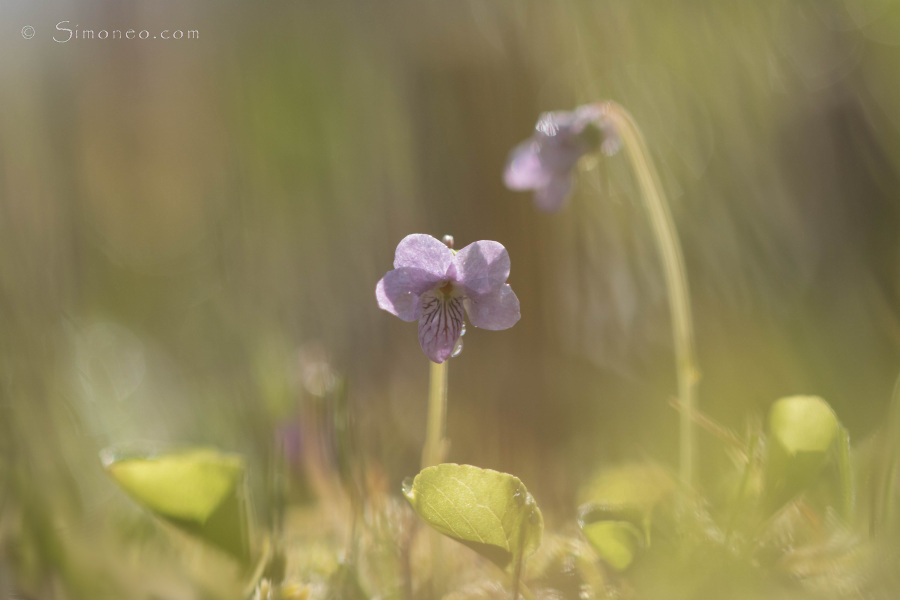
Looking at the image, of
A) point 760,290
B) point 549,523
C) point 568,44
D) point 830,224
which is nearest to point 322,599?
point 549,523

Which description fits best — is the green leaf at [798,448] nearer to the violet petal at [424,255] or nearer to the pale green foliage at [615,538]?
the pale green foliage at [615,538]

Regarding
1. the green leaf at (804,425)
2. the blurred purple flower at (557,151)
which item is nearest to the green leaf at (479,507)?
the green leaf at (804,425)

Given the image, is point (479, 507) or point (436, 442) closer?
point (479, 507)

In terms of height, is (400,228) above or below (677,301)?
above

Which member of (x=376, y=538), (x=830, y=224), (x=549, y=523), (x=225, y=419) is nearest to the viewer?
(x=376, y=538)

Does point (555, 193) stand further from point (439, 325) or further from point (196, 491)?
point (196, 491)

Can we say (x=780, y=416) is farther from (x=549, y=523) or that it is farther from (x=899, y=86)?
(x=899, y=86)

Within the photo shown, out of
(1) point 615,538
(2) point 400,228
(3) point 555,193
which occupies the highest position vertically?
(2) point 400,228

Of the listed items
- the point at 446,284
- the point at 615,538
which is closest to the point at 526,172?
the point at 446,284
